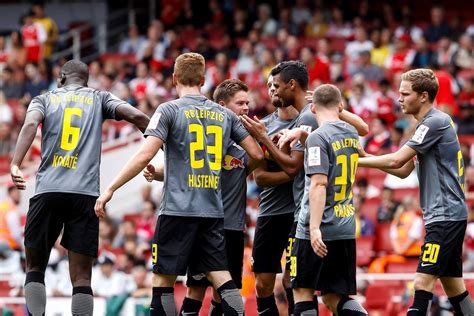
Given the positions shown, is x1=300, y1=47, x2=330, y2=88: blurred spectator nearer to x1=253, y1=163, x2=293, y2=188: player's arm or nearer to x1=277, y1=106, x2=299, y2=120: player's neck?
x1=277, y1=106, x2=299, y2=120: player's neck

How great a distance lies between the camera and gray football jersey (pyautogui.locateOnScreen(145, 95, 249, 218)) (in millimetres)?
9266

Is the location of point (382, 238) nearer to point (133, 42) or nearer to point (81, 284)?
point (81, 284)

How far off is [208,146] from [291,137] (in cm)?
69

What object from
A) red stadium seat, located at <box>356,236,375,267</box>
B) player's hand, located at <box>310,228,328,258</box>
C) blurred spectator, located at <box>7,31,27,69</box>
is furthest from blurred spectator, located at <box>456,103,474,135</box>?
blurred spectator, located at <box>7,31,27,69</box>

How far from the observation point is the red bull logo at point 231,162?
9.99m

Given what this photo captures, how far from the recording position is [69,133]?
32.1 ft

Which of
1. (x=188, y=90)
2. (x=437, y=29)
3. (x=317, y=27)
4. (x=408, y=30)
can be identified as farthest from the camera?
(x=317, y=27)

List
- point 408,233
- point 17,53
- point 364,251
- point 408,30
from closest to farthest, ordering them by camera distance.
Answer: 1. point 408,233
2. point 364,251
3. point 408,30
4. point 17,53

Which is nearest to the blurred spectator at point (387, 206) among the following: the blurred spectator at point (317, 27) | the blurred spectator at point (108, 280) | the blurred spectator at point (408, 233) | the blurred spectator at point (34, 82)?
the blurred spectator at point (408, 233)

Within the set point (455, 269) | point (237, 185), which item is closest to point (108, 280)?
point (237, 185)

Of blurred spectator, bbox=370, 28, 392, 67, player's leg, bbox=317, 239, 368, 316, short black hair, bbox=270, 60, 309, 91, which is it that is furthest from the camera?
blurred spectator, bbox=370, 28, 392, 67

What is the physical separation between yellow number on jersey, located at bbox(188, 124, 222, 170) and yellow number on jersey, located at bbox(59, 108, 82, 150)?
1.13 meters

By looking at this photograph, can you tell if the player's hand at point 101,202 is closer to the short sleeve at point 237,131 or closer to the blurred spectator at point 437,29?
the short sleeve at point 237,131

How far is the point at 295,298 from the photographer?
942 centimetres
